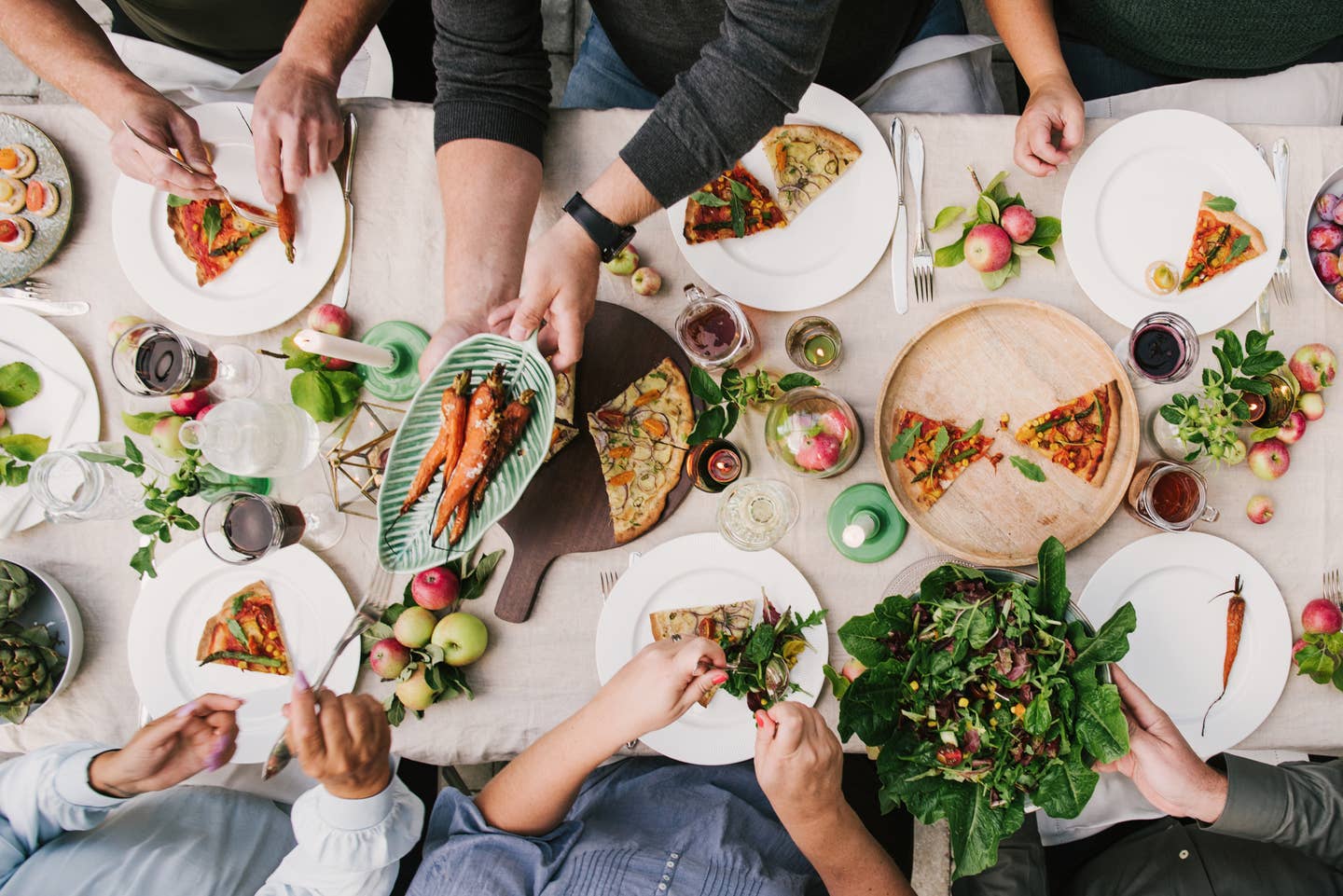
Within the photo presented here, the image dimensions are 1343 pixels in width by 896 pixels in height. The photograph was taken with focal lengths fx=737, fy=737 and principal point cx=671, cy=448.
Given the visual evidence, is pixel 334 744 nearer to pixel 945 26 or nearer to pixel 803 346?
pixel 803 346

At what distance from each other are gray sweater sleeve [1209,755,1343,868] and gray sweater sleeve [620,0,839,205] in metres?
1.24

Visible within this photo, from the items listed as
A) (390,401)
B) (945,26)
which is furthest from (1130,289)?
(390,401)

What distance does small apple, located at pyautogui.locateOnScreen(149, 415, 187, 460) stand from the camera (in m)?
1.19

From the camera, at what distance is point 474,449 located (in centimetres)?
104

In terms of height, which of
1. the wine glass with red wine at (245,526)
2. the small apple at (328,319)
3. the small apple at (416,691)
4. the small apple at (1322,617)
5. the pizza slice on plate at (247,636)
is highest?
the small apple at (328,319)

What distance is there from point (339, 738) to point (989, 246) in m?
1.25

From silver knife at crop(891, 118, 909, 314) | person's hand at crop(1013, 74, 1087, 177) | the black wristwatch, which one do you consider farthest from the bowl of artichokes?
person's hand at crop(1013, 74, 1087, 177)

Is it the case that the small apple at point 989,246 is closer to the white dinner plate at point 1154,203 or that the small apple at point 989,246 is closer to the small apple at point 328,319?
the white dinner plate at point 1154,203

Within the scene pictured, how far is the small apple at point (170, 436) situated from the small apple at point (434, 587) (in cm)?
43

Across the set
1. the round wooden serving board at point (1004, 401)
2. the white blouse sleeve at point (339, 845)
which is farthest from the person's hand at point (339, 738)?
the round wooden serving board at point (1004, 401)

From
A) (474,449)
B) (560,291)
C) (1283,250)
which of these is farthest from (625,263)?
(1283,250)

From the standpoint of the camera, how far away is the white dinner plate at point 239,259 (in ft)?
4.05

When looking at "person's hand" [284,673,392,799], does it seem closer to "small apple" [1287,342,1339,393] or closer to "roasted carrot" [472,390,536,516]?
"roasted carrot" [472,390,536,516]

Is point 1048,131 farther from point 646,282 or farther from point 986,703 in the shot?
point 986,703
